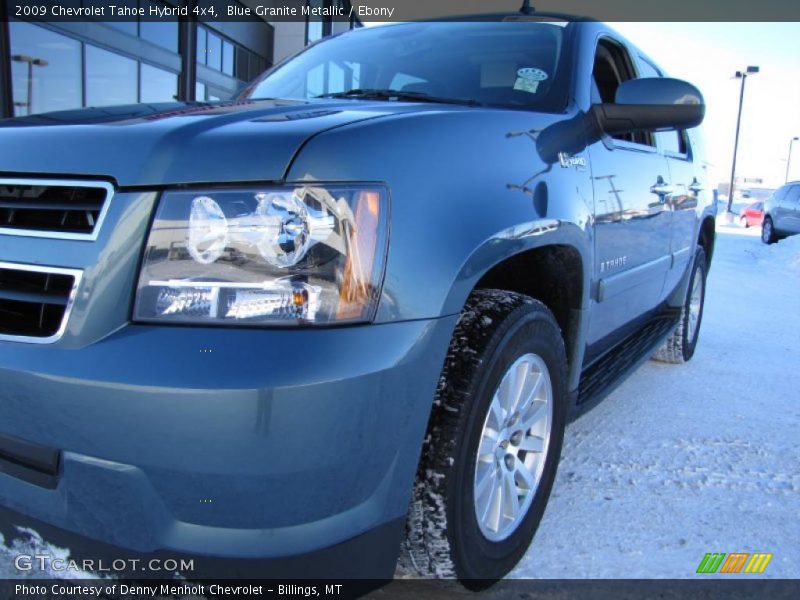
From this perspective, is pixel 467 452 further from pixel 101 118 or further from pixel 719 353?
pixel 719 353

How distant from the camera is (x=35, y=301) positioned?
4.53 ft

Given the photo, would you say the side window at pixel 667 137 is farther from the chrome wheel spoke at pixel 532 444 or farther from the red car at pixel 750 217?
the red car at pixel 750 217

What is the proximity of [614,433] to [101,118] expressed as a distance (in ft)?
8.46

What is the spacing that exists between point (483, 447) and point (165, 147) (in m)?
1.10

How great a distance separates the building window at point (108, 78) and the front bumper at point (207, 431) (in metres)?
10.1

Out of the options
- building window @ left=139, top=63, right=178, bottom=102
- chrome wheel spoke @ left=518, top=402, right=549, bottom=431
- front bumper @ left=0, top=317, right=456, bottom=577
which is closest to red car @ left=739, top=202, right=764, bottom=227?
building window @ left=139, top=63, right=178, bottom=102

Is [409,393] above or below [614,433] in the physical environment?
above

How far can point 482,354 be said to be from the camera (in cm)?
168

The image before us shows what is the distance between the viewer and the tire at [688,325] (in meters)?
4.40

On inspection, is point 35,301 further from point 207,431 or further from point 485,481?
point 485,481

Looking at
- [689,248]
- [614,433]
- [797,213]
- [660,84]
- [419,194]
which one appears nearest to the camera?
[419,194]

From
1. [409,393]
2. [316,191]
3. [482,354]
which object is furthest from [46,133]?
[482,354]

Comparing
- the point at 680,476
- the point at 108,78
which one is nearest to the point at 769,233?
the point at 108,78

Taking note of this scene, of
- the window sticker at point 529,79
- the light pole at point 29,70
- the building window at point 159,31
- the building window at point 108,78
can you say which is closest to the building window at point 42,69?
the light pole at point 29,70
